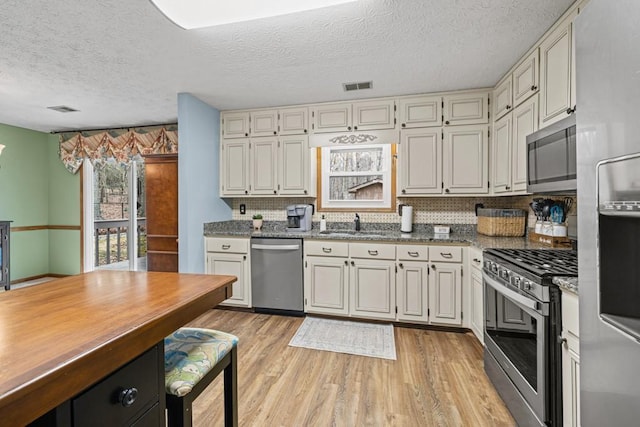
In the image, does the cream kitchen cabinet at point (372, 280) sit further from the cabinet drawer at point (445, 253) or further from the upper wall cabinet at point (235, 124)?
the upper wall cabinet at point (235, 124)

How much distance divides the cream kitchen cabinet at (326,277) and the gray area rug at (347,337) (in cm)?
15

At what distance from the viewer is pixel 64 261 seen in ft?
16.2

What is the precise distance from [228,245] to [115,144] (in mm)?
2728

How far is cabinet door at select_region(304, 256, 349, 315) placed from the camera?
3.14m

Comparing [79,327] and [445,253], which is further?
[445,253]

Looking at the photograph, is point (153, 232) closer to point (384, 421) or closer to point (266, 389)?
point (266, 389)

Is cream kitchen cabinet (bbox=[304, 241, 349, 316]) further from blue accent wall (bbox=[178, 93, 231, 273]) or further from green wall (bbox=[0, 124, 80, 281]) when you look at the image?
green wall (bbox=[0, 124, 80, 281])

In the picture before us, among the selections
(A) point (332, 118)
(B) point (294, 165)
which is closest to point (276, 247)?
(B) point (294, 165)

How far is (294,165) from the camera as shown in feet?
11.7

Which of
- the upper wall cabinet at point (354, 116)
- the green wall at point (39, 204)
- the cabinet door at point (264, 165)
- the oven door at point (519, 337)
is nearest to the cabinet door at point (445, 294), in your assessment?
the oven door at point (519, 337)

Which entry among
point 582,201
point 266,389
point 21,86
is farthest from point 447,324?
point 21,86

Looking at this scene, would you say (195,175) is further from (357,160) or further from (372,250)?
(372,250)

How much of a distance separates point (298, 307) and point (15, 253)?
180 inches

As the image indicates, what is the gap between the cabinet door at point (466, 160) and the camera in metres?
3.05
